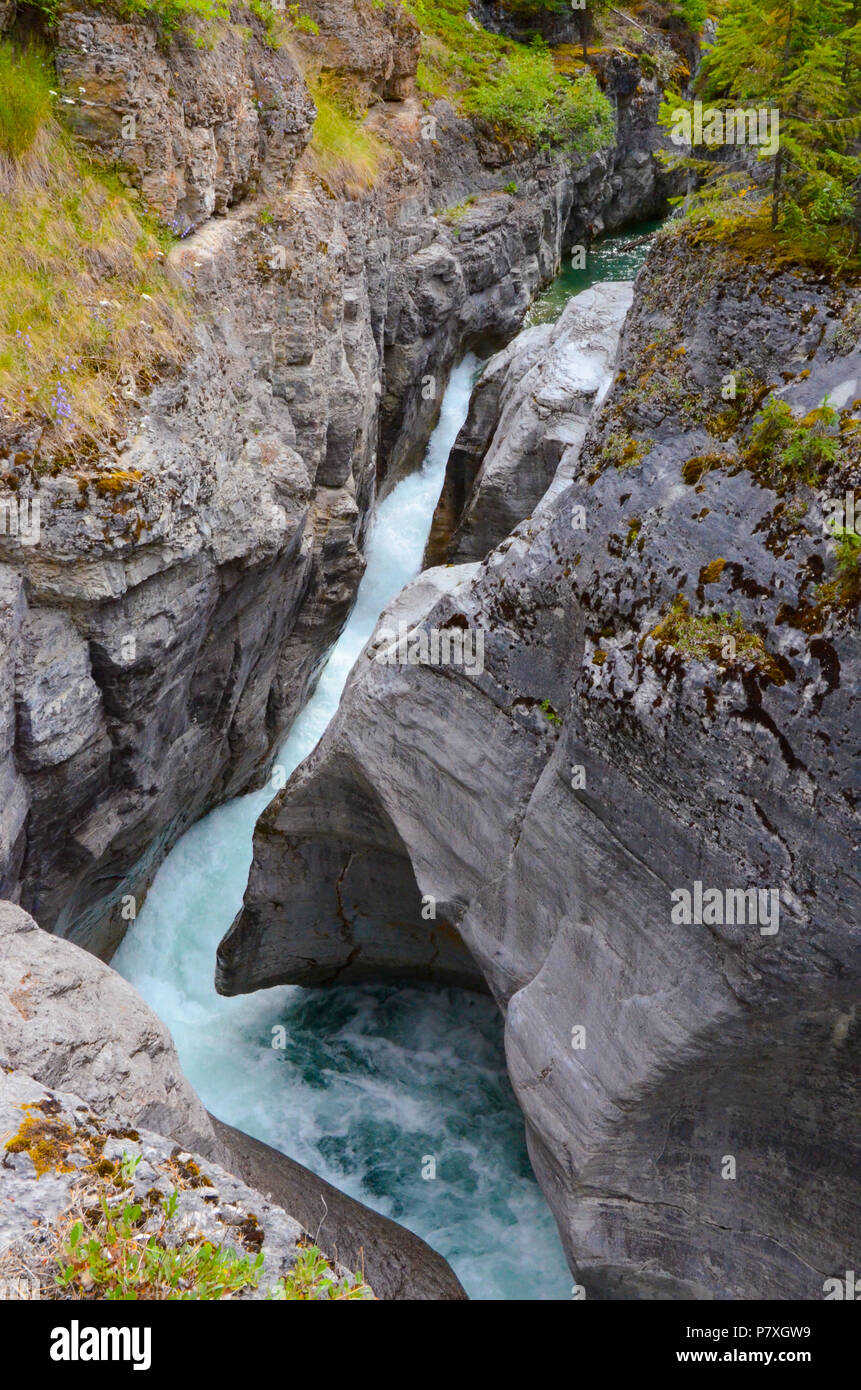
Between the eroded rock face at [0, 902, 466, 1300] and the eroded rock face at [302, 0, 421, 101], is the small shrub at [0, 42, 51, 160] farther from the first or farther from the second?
the eroded rock face at [302, 0, 421, 101]

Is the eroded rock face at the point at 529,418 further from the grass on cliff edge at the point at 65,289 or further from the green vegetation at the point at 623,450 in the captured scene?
the grass on cliff edge at the point at 65,289

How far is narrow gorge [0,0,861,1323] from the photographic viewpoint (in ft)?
21.9

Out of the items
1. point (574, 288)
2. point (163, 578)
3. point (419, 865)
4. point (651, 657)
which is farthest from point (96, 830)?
point (574, 288)

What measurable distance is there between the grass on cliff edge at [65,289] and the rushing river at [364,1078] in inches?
287

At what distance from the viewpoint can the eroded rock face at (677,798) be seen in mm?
6543

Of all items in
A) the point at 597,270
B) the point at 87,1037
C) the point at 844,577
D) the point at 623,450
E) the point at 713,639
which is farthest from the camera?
the point at 597,270

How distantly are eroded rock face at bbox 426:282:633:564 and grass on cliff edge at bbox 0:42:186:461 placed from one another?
206 inches

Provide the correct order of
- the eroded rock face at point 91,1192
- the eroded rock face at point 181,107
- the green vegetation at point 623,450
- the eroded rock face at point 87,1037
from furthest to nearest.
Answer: the eroded rock face at point 181,107 → the green vegetation at point 623,450 → the eroded rock face at point 87,1037 → the eroded rock face at point 91,1192

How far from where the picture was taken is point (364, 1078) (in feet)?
40.3

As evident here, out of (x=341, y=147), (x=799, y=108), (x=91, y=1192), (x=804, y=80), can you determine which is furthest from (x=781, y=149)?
(x=341, y=147)

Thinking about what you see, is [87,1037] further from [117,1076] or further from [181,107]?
[181,107]

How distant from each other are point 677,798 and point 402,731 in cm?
329

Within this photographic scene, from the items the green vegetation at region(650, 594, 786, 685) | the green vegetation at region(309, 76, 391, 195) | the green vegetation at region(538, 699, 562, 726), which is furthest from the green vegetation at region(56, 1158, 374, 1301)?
the green vegetation at region(309, 76, 391, 195)

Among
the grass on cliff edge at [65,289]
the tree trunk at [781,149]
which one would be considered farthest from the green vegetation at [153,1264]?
the tree trunk at [781,149]
